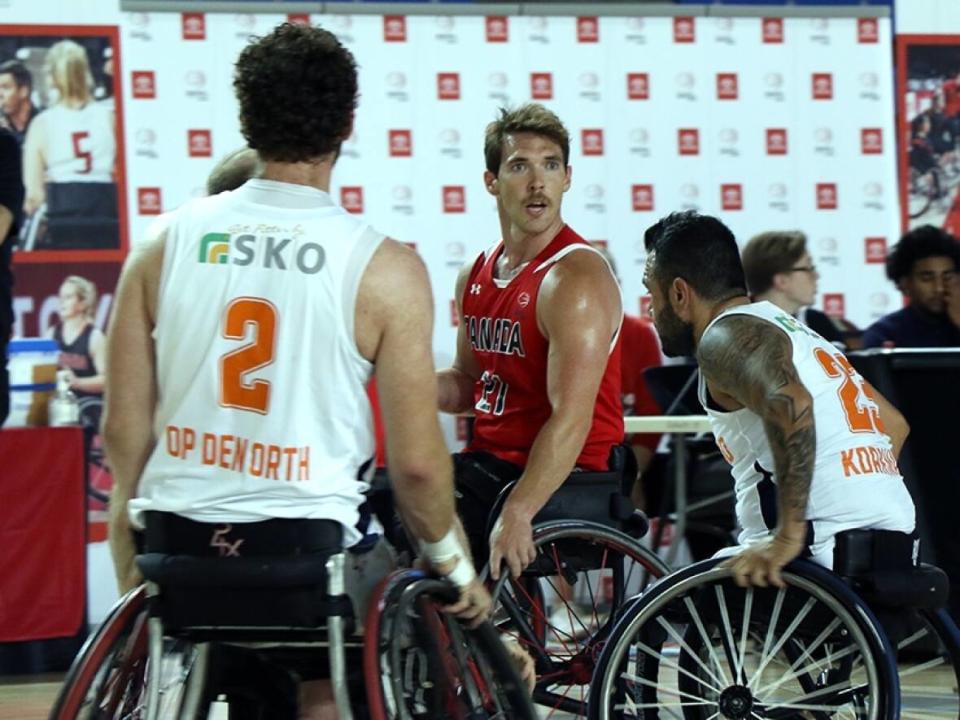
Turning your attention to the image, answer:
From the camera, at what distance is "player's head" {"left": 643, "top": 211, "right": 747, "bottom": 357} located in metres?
3.30

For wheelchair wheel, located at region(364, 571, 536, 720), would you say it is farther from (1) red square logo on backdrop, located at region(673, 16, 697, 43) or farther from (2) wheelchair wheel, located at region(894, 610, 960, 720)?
(1) red square logo on backdrop, located at region(673, 16, 697, 43)

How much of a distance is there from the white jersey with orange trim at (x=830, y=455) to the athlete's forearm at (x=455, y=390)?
94cm

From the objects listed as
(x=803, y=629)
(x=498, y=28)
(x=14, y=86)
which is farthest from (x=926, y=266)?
(x=14, y=86)

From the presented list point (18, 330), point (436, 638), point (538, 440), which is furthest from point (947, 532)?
point (18, 330)

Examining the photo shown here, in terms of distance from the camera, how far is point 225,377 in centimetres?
237

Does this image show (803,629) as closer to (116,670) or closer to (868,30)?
(116,670)

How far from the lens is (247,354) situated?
93.0 inches

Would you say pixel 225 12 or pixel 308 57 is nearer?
pixel 308 57

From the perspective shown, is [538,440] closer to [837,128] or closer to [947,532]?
[947,532]

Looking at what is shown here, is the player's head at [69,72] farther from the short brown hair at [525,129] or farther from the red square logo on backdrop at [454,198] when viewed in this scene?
the short brown hair at [525,129]

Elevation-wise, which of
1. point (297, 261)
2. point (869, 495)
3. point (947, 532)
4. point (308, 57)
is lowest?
point (947, 532)

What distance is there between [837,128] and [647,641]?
14.5 ft

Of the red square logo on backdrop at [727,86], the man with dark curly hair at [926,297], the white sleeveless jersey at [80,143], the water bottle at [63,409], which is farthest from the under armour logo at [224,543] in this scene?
the red square logo on backdrop at [727,86]

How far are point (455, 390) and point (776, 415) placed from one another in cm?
123
